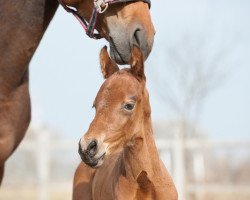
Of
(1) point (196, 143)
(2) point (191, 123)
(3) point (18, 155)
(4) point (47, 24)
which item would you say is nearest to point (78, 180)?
(4) point (47, 24)

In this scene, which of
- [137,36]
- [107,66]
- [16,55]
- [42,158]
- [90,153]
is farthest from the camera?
[42,158]

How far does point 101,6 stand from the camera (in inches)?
158

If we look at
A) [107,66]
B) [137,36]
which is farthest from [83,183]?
[137,36]

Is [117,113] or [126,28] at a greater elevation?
[126,28]

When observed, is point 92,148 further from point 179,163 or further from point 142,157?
point 179,163

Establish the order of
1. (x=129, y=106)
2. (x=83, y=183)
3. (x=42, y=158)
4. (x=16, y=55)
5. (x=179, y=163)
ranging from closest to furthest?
(x=129, y=106) < (x=16, y=55) < (x=83, y=183) < (x=179, y=163) < (x=42, y=158)

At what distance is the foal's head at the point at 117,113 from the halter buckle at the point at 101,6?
0.28m

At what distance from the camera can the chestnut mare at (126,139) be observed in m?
3.77

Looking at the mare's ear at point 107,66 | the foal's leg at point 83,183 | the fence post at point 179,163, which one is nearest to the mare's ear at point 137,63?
the mare's ear at point 107,66

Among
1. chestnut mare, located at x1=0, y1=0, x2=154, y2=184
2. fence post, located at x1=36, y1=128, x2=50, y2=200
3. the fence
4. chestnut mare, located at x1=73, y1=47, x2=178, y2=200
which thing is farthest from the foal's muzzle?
fence post, located at x1=36, y1=128, x2=50, y2=200

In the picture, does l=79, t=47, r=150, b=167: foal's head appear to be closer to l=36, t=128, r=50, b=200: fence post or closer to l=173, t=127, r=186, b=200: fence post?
l=173, t=127, r=186, b=200: fence post

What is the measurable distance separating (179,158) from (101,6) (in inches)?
239

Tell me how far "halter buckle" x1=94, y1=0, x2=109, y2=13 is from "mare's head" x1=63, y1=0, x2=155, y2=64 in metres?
0.03

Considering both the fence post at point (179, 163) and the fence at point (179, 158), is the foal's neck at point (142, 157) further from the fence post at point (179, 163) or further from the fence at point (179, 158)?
the fence post at point (179, 163)
